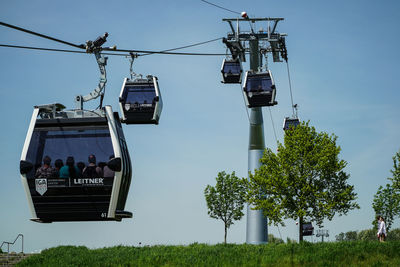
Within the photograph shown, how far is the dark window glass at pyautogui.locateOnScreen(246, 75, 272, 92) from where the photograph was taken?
30.1m

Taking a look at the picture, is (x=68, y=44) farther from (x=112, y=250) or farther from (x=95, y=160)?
(x=112, y=250)

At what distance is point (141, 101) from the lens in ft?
64.2

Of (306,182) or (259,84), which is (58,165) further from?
(306,182)

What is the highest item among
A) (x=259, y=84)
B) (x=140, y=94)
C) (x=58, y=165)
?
(x=259, y=84)

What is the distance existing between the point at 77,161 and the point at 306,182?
2843 centimetres

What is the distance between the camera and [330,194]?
136 feet

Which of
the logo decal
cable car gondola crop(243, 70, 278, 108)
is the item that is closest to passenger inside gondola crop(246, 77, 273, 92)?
cable car gondola crop(243, 70, 278, 108)

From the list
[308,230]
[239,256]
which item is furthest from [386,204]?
[239,256]

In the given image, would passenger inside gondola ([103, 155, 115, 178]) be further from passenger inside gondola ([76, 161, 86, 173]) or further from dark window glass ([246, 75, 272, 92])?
dark window glass ([246, 75, 272, 92])

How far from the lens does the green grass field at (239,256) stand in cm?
2633

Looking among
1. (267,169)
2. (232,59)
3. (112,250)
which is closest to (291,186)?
(267,169)

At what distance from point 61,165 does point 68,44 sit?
3.24m

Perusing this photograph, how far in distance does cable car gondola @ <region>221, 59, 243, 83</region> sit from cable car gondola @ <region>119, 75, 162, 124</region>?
20392 mm

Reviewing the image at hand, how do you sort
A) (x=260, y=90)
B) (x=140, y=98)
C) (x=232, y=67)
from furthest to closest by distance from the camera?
(x=232, y=67) → (x=260, y=90) → (x=140, y=98)
